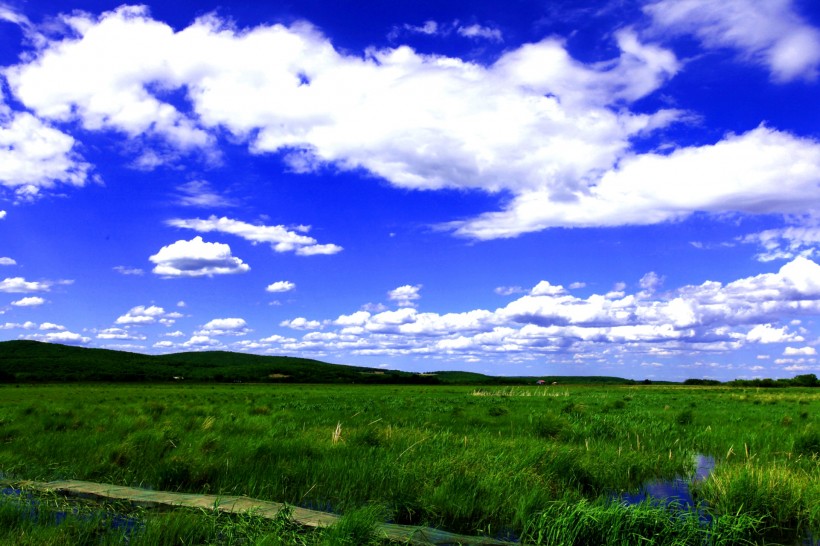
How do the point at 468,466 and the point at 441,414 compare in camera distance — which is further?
the point at 441,414

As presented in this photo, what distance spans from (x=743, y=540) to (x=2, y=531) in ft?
30.5

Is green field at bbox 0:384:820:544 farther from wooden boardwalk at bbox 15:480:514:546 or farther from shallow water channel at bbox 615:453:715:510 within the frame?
wooden boardwalk at bbox 15:480:514:546

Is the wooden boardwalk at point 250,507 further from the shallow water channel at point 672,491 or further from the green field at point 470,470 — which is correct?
the shallow water channel at point 672,491

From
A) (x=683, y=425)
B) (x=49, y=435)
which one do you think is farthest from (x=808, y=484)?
(x=49, y=435)

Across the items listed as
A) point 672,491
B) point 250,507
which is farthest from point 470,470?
point 250,507

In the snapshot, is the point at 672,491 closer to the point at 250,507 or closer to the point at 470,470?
the point at 470,470

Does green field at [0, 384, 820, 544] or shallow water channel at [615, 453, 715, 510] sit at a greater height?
green field at [0, 384, 820, 544]

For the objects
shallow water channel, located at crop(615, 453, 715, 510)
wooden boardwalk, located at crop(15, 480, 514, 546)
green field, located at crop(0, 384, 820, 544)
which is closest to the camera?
wooden boardwalk, located at crop(15, 480, 514, 546)

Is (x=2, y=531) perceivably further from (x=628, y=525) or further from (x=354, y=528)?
(x=628, y=525)

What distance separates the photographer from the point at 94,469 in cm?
1184

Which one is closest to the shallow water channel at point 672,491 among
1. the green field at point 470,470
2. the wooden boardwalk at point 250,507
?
the green field at point 470,470

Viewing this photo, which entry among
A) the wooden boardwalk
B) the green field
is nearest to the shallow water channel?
the green field

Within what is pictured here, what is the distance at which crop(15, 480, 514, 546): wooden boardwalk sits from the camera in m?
6.74

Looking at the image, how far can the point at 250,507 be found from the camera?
7660 mm
